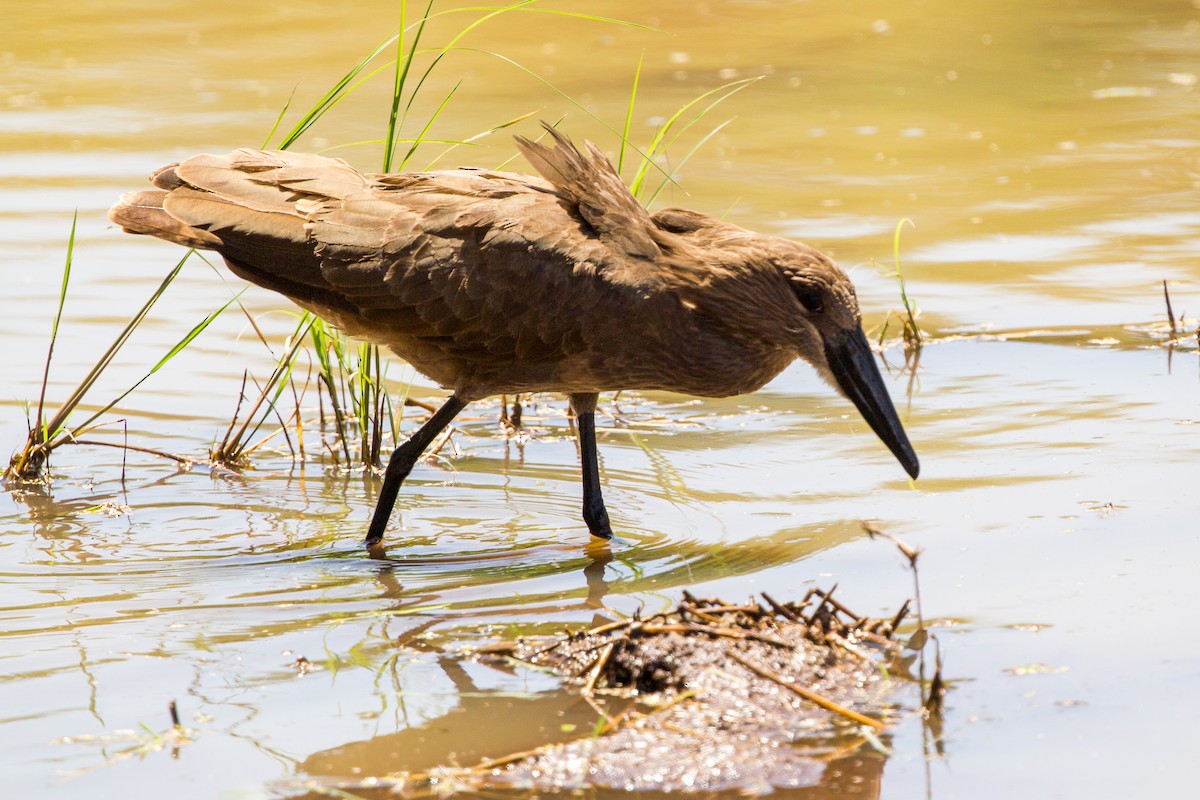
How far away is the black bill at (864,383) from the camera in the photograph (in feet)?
17.6

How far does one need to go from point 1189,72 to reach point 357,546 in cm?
989

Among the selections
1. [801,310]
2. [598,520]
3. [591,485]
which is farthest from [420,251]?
[801,310]

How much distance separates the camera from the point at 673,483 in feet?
20.1

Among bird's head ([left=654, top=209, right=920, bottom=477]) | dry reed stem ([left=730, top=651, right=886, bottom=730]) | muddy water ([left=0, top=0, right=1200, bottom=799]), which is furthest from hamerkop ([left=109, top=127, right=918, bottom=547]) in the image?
dry reed stem ([left=730, top=651, right=886, bottom=730])

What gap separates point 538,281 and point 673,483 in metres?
1.17

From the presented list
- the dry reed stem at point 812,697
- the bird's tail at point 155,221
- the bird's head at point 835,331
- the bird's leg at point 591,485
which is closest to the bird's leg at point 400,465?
the bird's leg at point 591,485

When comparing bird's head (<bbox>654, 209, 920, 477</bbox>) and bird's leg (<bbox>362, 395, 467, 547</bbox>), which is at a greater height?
bird's head (<bbox>654, 209, 920, 477</bbox>)

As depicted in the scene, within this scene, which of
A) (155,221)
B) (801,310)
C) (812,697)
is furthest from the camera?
(155,221)

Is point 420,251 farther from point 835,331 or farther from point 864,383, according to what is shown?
point 864,383

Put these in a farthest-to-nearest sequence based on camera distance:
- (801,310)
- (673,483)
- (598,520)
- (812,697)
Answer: (673,483) → (598,520) → (801,310) → (812,697)

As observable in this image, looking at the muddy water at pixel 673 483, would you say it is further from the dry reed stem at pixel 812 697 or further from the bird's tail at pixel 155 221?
the bird's tail at pixel 155 221

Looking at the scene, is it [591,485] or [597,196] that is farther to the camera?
[591,485]

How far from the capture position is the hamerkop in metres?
5.35

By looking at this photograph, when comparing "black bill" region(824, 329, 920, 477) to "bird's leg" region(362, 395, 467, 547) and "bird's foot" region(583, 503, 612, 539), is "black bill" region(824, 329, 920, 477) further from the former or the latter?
"bird's leg" region(362, 395, 467, 547)
